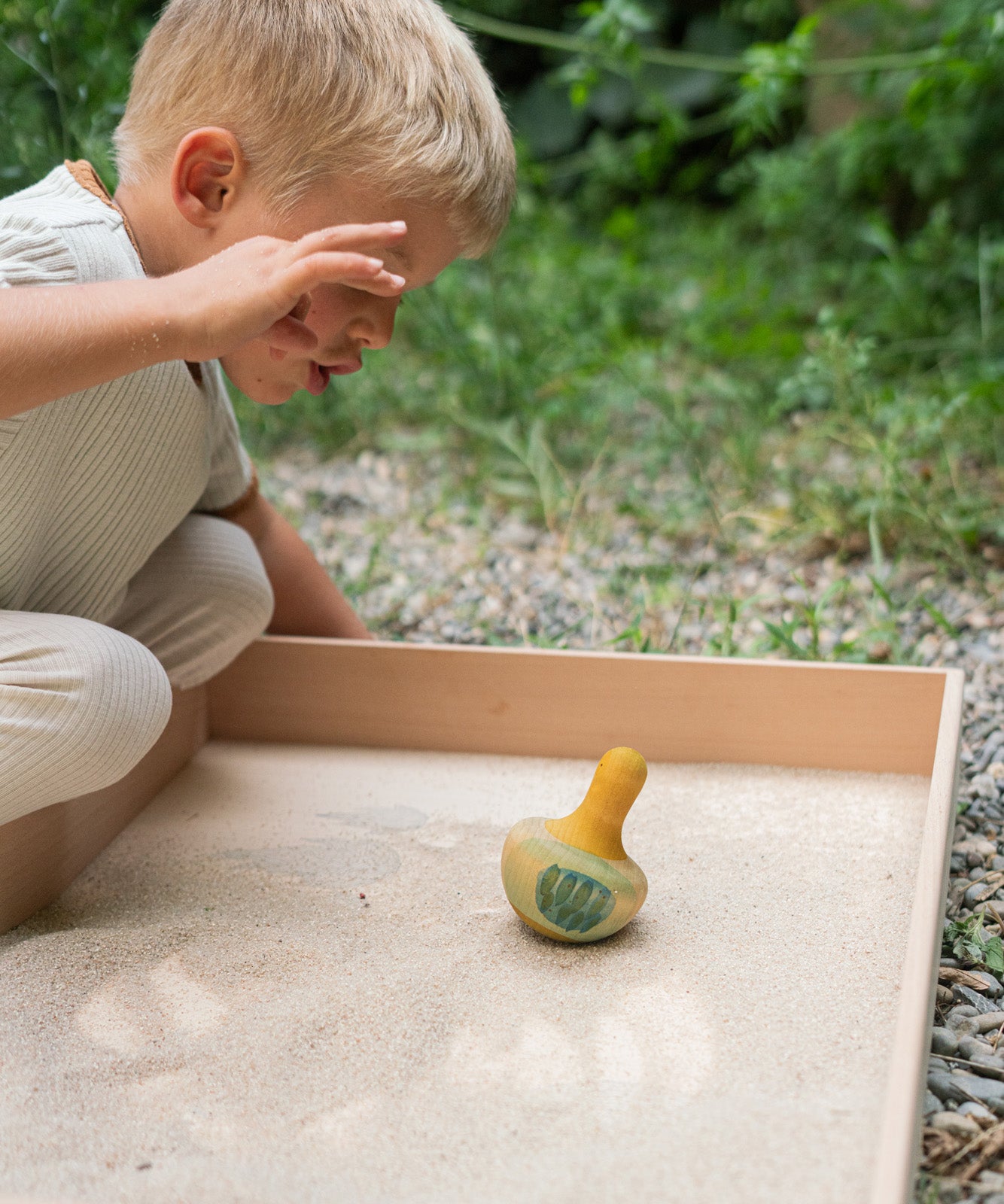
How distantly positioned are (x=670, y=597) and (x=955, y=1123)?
951 mm

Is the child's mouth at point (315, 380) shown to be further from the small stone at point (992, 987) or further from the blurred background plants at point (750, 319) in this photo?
the small stone at point (992, 987)

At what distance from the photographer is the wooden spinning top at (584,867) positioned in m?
0.91

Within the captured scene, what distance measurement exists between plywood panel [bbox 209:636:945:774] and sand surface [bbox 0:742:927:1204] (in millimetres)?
43

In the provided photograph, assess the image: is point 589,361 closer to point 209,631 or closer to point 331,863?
point 209,631

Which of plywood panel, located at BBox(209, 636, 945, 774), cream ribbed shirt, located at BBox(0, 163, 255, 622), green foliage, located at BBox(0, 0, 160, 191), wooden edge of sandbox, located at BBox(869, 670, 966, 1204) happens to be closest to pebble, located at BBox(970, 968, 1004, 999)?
wooden edge of sandbox, located at BBox(869, 670, 966, 1204)

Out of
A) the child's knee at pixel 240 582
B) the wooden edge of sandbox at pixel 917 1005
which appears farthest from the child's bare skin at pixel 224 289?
the wooden edge of sandbox at pixel 917 1005

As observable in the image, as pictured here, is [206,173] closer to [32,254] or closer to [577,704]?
[32,254]

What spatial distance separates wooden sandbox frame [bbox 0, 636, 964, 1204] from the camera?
3.84 ft

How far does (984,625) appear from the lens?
1579 millimetres

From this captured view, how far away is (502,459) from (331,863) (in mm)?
1185

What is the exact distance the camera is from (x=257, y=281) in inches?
32.5

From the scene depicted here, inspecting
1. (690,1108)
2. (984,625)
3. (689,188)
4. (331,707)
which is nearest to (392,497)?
(331,707)

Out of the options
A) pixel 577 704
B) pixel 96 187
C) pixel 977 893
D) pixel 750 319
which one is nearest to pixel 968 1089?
pixel 977 893

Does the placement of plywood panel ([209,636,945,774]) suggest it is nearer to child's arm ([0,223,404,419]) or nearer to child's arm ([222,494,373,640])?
child's arm ([222,494,373,640])
